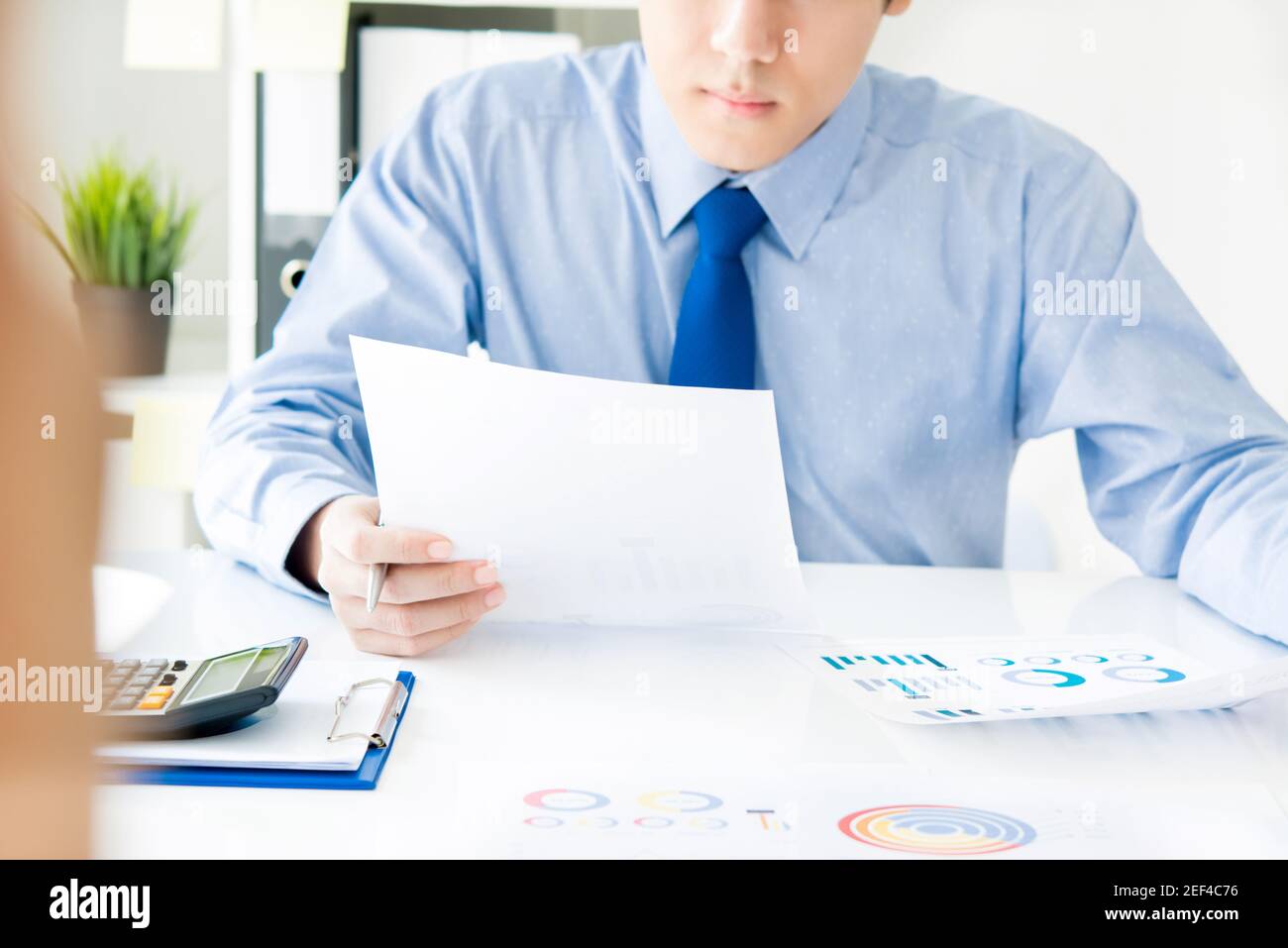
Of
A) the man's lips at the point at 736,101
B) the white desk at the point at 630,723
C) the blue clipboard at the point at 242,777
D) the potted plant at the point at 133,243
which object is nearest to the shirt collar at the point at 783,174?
the man's lips at the point at 736,101

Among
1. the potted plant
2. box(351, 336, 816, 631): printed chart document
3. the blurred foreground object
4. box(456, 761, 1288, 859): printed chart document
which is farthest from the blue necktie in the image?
the potted plant

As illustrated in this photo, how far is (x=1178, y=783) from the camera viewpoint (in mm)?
620

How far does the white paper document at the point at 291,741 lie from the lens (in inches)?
23.2

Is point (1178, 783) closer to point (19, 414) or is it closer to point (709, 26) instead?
point (19, 414)

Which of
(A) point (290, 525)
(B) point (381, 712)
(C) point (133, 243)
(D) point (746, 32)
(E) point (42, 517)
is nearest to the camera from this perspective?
(E) point (42, 517)

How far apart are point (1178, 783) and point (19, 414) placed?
0.58m

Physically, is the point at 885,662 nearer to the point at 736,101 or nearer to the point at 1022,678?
the point at 1022,678

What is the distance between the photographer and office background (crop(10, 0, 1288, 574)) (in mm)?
1989

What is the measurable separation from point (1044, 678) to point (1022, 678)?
0.5 inches

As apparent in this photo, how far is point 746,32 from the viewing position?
1.09 meters

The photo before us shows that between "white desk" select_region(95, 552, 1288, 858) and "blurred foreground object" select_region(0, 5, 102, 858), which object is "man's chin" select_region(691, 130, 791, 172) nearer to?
"white desk" select_region(95, 552, 1288, 858)

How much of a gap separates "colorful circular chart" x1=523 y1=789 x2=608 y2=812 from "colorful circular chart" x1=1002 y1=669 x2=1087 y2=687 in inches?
12.7

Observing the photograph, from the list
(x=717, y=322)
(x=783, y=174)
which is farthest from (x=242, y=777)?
(x=783, y=174)

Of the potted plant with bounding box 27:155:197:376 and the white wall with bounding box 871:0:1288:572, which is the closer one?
the white wall with bounding box 871:0:1288:572
